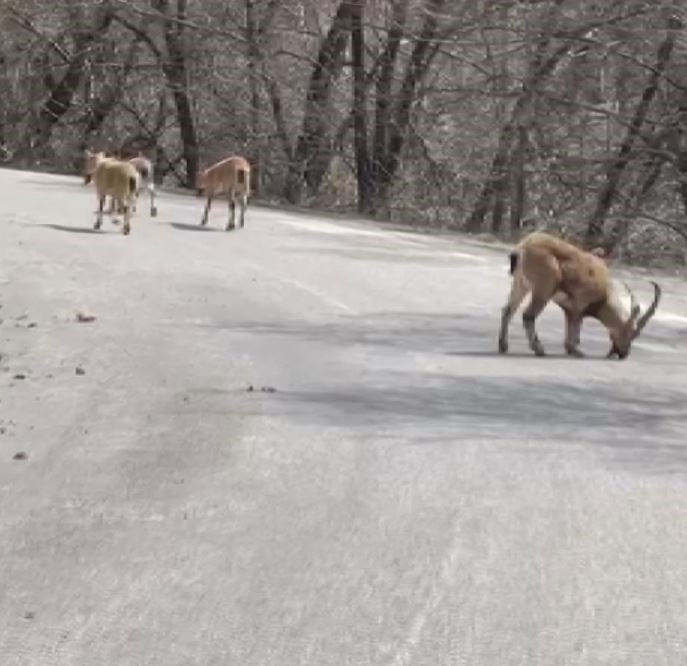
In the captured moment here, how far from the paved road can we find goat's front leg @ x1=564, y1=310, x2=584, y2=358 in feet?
1.58

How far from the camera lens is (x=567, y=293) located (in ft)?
49.5

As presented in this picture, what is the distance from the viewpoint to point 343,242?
23.9 metres

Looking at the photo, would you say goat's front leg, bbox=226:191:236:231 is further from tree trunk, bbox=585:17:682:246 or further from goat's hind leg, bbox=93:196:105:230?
tree trunk, bbox=585:17:682:246

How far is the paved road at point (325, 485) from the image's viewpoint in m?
6.43

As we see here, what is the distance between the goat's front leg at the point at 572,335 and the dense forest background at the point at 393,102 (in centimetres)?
1358

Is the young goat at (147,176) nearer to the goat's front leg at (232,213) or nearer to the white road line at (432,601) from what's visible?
the goat's front leg at (232,213)

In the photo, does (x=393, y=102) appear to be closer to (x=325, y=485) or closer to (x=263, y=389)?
(x=263, y=389)

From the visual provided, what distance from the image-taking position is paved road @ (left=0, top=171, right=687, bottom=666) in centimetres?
643

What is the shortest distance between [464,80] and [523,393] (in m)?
23.3

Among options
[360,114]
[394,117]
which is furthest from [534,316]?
[360,114]

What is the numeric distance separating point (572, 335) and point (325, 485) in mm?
6582

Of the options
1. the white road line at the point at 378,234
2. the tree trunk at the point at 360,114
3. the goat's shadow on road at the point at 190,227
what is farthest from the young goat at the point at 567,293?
the tree trunk at the point at 360,114

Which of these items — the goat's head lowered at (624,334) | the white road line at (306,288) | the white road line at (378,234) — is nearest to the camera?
the goat's head lowered at (624,334)

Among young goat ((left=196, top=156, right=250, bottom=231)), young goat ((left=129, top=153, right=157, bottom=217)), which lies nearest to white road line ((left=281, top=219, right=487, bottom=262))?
young goat ((left=196, top=156, right=250, bottom=231))
